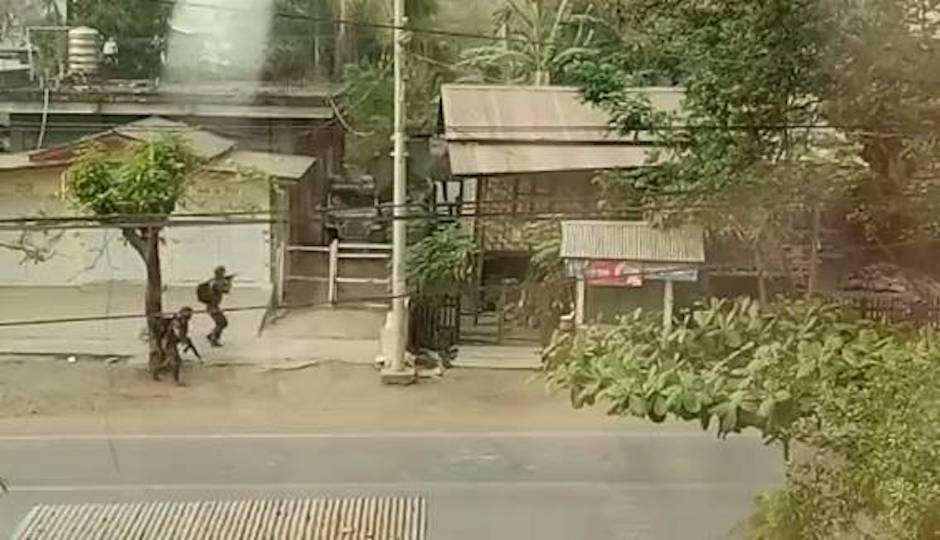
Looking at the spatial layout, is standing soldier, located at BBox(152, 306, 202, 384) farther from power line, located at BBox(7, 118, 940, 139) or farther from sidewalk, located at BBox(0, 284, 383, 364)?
power line, located at BBox(7, 118, 940, 139)

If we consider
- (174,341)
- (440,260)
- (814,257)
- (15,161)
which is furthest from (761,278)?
(15,161)

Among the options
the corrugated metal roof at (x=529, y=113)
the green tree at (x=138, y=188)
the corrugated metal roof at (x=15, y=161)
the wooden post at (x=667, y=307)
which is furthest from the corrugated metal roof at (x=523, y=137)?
the corrugated metal roof at (x=15, y=161)

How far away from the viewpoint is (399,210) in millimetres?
1012

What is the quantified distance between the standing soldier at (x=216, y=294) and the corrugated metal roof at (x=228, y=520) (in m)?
0.14

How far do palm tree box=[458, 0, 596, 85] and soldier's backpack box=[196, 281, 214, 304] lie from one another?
0.25 m

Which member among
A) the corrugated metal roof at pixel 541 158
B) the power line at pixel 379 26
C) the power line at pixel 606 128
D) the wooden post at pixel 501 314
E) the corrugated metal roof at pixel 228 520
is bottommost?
the corrugated metal roof at pixel 228 520

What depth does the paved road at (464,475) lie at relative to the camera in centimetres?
102

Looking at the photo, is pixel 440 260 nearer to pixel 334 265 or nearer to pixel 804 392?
pixel 334 265

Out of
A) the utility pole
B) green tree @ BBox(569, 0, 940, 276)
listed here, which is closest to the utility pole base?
the utility pole

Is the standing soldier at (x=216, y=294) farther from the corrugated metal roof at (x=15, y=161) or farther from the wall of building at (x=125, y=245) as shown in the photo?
the corrugated metal roof at (x=15, y=161)

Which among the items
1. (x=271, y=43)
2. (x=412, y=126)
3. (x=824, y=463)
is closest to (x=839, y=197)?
(x=824, y=463)

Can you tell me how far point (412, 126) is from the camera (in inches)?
39.4

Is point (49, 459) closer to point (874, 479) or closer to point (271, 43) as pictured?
point (271, 43)

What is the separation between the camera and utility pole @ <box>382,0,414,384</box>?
1.00m
